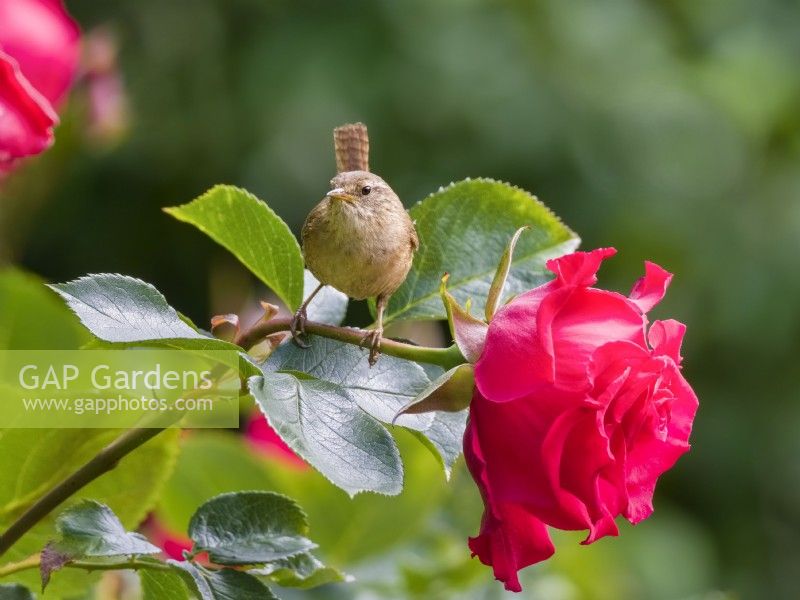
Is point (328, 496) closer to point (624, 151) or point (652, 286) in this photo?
point (652, 286)

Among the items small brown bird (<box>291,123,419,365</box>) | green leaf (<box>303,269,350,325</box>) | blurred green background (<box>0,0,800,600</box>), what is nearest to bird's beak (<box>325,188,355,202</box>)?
small brown bird (<box>291,123,419,365</box>)

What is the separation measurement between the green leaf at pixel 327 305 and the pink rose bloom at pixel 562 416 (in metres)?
0.16

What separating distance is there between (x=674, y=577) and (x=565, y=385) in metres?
1.86

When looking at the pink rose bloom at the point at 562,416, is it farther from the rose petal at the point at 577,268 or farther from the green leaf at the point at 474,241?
the green leaf at the point at 474,241

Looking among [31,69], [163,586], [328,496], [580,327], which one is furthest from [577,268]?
[328,496]

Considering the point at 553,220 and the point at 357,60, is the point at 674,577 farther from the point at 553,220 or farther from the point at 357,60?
the point at 553,220

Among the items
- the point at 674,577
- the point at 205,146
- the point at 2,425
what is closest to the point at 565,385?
the point at 2,425

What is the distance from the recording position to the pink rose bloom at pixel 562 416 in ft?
1.77

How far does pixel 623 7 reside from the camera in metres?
2.90

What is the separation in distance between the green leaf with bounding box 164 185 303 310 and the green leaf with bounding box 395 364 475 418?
0.12 m

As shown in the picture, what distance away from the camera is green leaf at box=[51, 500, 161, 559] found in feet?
1.82

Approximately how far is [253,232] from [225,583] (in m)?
0.18

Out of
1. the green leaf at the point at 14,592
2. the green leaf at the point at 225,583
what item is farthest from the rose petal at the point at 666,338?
the green leaf at the point at 14,592

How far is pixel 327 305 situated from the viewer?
29.1 inches
